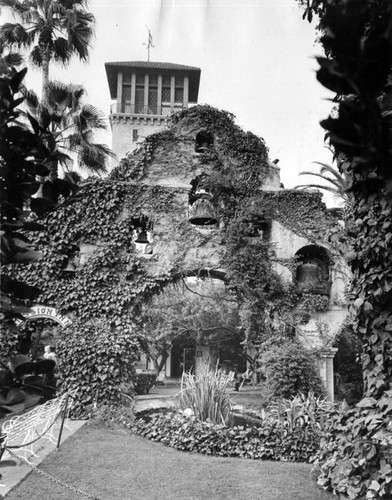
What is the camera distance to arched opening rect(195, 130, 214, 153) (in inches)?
560

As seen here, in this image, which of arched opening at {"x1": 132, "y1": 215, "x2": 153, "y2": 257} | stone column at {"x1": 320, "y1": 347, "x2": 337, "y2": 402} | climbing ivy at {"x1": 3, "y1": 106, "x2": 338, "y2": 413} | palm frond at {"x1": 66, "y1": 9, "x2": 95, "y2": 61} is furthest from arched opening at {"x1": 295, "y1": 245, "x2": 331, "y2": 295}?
palm frond at {"x1": 66, "y1": 9, "x2": 95, "y2": 61}

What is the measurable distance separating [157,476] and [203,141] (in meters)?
9.26

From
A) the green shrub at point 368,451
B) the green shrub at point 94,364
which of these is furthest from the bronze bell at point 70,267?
the green shrub at point 368,451

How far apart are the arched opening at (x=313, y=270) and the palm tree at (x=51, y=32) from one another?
285 inches

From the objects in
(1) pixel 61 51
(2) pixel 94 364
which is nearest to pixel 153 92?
(1) pixel 61 51

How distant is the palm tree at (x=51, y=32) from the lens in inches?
506

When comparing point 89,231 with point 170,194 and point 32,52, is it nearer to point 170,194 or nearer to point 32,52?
point 170,194

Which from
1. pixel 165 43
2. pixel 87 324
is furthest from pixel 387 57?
A: pixel 87 324

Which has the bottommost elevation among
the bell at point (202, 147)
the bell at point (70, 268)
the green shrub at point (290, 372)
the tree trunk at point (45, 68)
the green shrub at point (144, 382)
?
the green shrub at point (144, 382)

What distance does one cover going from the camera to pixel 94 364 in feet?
40.8

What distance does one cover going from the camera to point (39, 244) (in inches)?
515

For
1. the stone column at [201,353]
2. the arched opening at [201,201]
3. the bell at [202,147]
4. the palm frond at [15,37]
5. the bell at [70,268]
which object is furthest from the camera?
the stone column at [201,353]

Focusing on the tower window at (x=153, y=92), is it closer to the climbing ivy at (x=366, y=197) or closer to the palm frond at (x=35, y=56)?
the palm frond at (x=35, y=56)

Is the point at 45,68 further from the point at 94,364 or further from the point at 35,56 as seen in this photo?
the point at 94,364
